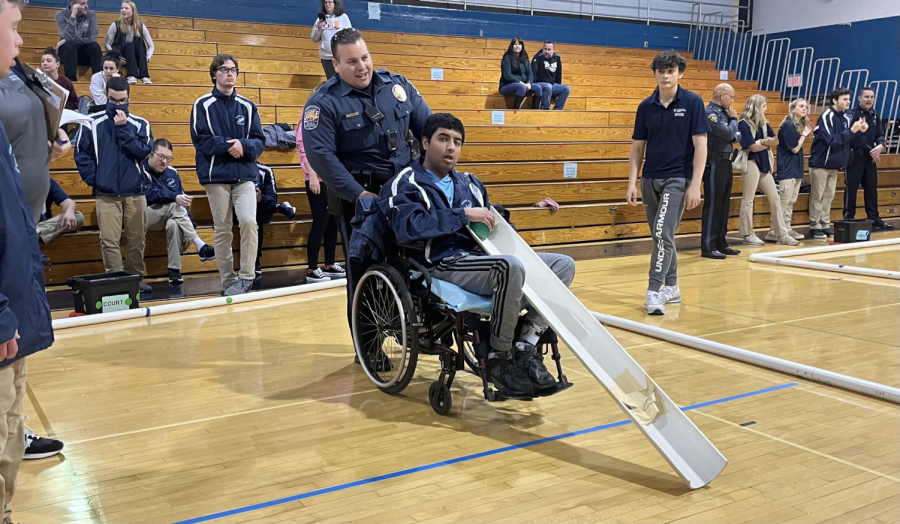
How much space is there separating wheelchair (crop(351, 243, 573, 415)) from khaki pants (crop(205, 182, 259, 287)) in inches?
95.1

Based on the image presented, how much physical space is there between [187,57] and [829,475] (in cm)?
765

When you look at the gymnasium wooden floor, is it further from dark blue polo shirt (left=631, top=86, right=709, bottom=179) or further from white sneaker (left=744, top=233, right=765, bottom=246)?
white sneaker (left=744, top=233, right=765, bottom=246)

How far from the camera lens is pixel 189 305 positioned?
15.9 feet

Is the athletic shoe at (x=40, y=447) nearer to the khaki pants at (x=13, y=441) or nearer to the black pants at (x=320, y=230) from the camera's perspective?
the khaki pants at (x=13, y=441)

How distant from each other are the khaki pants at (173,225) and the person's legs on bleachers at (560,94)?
17.9 feet

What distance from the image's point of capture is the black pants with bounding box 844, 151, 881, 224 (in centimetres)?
859

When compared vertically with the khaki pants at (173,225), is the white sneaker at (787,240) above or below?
below

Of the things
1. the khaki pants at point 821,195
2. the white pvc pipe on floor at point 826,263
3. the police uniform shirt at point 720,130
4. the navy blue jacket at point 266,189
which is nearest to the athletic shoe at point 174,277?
the navy blue jacket at point 266,189

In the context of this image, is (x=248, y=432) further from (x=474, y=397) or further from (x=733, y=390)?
(x=733, y=390)

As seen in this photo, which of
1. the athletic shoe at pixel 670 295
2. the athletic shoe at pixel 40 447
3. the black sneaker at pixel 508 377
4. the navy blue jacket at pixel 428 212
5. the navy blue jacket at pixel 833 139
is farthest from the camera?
the navy blue jacket at pixel 833 139

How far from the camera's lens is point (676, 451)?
2.25 m

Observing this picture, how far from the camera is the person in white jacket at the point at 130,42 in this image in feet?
23.9

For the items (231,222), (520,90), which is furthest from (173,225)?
(520,90)

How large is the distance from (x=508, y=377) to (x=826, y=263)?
4.54 meters
